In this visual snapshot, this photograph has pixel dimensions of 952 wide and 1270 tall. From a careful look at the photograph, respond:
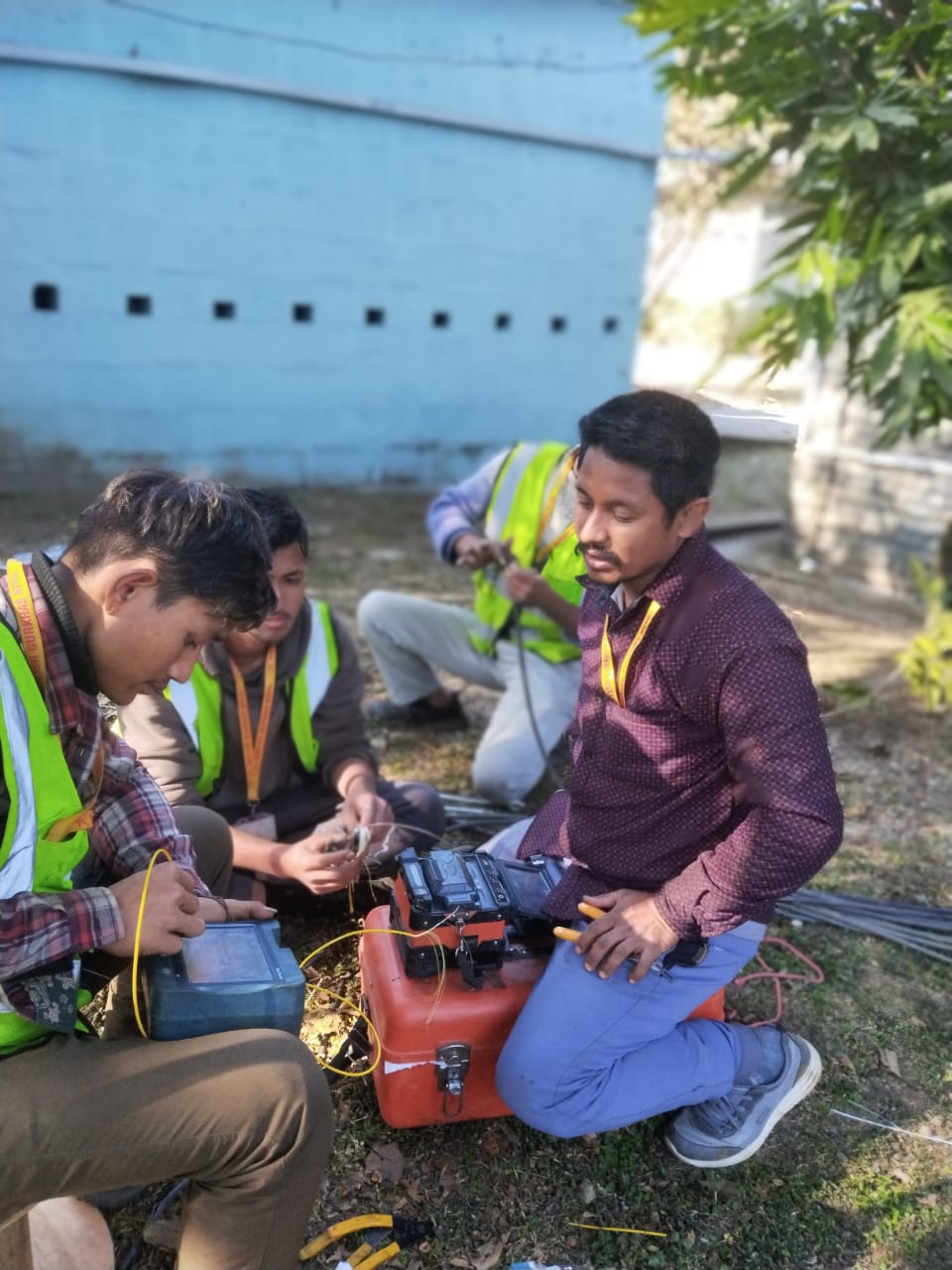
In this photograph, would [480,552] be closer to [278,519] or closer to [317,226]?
[278,519]

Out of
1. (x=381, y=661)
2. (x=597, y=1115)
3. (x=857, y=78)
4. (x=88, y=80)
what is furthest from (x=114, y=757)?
(x=88, y=80)

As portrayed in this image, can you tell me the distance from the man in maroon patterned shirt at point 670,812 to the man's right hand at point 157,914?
801 mm

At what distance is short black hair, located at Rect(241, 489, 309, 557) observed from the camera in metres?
2.67

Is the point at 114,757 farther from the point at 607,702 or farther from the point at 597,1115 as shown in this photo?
the point at 597,1115

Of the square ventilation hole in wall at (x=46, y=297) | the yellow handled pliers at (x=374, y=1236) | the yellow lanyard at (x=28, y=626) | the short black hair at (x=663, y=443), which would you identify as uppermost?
the short black hair at (x=663, y=443)

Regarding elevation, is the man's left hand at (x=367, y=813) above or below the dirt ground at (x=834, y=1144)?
above

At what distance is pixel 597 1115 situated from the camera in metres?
2.26

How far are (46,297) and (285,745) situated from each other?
623 cm

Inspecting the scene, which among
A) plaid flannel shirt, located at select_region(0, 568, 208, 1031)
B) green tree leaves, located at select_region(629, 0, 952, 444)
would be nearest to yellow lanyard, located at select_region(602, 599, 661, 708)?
plaid flannel shirt, located at select_region(0, 568, 208, 1031)

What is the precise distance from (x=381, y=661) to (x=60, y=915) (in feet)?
9.54

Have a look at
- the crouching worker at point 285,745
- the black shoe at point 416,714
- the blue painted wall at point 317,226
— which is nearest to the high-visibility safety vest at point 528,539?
the black shoe at point 416,714

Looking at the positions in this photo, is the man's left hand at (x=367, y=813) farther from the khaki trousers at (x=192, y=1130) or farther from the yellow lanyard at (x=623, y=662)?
the khaki trousers at (x=192, y=1130)

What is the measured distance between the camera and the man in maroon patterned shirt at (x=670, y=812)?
2070mm

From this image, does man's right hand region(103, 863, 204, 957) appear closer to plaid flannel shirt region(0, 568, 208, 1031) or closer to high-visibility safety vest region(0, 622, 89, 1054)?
plaid flannel shirt region(0, 568, 208, 1031)
